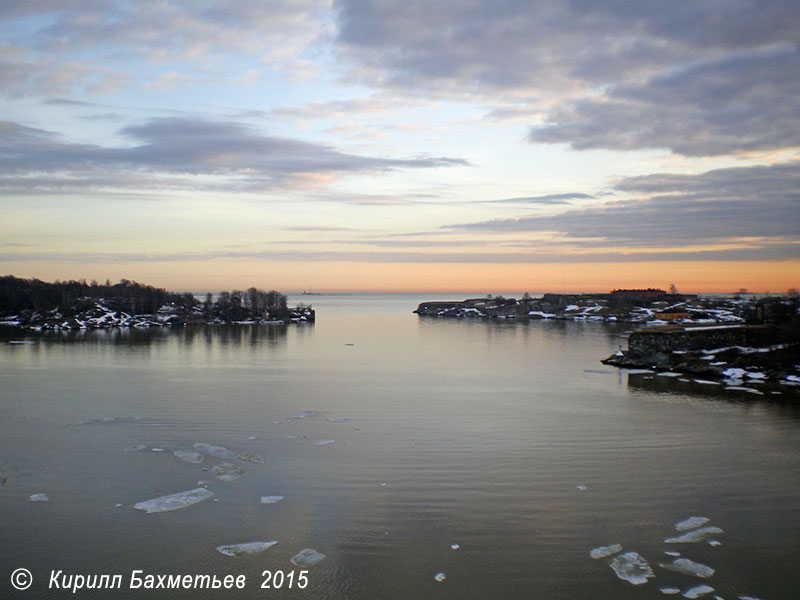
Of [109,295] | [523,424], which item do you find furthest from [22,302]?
[523,424]

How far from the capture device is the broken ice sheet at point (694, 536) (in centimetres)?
802

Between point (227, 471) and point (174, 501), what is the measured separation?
1.63m

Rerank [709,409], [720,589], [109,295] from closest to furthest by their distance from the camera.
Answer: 1. [720,589]
2. [709,409]
3. [109,295]

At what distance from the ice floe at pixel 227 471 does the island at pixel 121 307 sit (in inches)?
2109

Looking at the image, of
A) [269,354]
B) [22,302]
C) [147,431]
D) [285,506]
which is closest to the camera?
[285,506]

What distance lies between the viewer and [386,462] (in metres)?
11.6

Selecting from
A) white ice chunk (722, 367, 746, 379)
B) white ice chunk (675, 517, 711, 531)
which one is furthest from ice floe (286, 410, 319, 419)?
white ice chunk (722, 367, 746, 379)

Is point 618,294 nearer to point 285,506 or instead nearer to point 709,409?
point 709,409

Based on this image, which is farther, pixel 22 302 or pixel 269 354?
pixel 22 302

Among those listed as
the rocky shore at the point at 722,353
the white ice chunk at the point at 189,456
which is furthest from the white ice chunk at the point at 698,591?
the rocky shore at the point at 722,353

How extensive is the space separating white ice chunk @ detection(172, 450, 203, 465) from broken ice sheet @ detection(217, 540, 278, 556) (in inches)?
156

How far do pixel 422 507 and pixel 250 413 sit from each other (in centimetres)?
846

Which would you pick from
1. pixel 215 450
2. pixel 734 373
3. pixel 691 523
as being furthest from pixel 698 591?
pixel 734 373

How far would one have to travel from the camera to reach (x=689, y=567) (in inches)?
287
